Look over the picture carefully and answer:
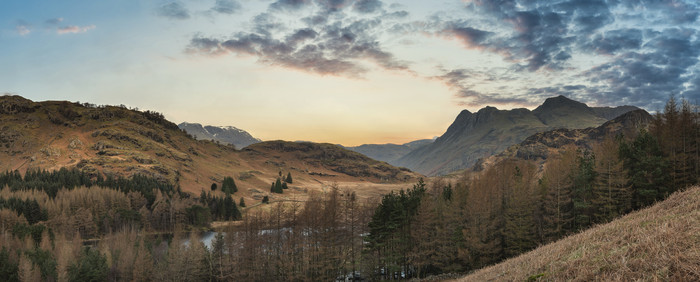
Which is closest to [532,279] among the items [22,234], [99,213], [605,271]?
[605,271]

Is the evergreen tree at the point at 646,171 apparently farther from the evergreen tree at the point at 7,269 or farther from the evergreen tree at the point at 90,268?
the evergreen tree at the point at 7,269

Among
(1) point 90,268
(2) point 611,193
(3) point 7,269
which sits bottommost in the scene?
(1) point 90,268

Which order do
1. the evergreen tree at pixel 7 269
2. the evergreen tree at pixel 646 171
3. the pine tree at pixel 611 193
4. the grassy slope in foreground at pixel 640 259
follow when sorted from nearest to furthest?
the grassy slope in foreground at pixel 640 259 < the evergreen tree at pixel 646 171 < the pine tree at pixel 611 193 < the evergreen tree at pixel 7 269

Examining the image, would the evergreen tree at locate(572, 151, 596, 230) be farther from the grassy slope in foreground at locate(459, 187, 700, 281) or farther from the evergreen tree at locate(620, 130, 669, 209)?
the grassy slope in foreground at locate(459, 187, 700, 281)

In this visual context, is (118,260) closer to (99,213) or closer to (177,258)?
(177,258)

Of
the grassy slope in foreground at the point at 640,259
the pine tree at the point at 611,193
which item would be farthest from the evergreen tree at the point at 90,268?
the pine tree at the point at 611,193

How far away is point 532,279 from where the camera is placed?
18.3m

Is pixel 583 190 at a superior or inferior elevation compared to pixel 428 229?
superior

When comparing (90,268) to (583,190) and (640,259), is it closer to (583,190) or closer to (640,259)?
(640,259)

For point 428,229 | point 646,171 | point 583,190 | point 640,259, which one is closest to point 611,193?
point 583,190

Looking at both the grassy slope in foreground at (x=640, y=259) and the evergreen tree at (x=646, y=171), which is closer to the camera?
the grassy slope in foreground at (x=640, y=259)

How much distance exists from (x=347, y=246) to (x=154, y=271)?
156 ft

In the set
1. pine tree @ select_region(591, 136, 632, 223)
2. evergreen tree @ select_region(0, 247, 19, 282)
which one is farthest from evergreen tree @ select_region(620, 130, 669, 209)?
evergreen tree @ select_region(0, 247, 19, 282)

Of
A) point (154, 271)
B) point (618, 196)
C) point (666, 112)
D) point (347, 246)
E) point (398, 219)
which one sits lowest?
point (154, 271)
